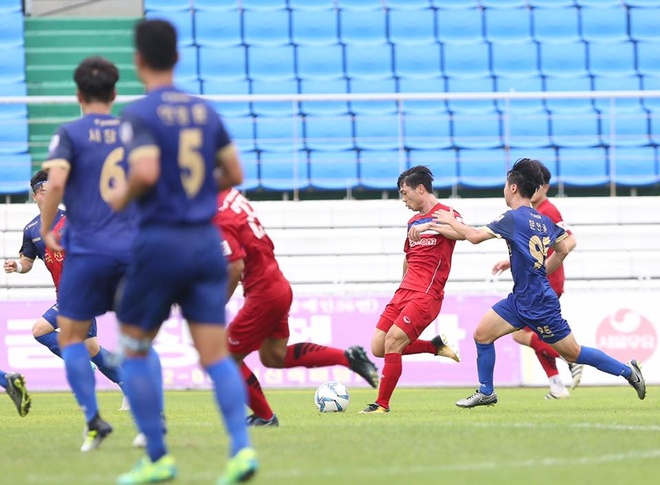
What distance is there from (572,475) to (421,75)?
1545cm

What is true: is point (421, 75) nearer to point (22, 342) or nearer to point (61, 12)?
point (61, 12)

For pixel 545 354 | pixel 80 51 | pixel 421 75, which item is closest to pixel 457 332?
pixel 545 354

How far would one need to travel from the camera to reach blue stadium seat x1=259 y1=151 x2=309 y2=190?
698 inches

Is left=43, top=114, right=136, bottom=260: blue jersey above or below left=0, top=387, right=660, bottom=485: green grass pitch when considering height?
above

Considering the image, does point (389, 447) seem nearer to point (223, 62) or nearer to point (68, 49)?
point (223, 62)

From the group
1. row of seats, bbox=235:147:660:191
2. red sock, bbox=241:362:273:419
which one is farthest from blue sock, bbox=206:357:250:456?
row of seats, bbox=235:147:660:191

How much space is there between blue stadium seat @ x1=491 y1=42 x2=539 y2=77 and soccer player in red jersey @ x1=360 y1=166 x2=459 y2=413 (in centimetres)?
1047

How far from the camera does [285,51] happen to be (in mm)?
20391

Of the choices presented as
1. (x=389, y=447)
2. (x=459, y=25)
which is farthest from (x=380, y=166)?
(x=389, y=447)

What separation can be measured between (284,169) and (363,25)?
4223 mm

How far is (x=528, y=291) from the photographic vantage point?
425 inches

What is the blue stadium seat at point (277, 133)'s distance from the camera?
58.8ft

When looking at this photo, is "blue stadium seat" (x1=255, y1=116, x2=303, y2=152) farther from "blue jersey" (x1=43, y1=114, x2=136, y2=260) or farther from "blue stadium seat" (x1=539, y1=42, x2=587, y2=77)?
"blue jersey" (x1=43, y1=114, x2=136, y2=260)

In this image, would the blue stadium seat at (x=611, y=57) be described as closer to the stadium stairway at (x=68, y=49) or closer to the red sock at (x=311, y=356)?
the stadium stairway at (x=68, y=49)
